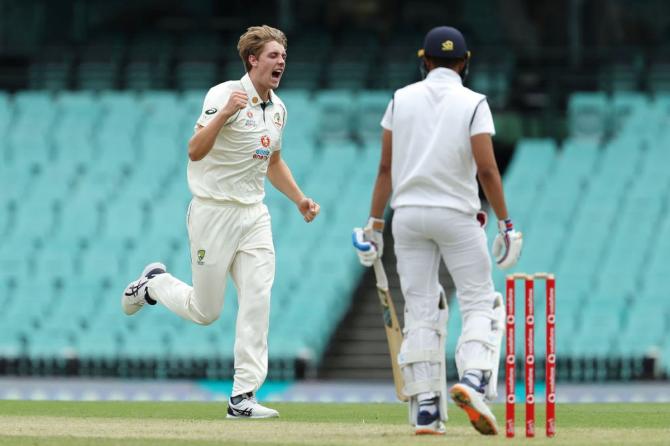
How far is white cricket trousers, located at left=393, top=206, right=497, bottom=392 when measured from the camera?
755 cm

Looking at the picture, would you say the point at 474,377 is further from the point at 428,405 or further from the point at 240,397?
the point at 240,397

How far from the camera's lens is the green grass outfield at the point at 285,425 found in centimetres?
741

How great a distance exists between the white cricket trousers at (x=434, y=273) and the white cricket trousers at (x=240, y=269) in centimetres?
149

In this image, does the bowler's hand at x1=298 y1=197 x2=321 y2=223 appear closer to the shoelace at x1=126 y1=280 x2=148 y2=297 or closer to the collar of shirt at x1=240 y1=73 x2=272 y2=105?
the collar of shirt at x1=240 y1=73 x2=272 y2=105

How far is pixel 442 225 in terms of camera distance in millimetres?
7547

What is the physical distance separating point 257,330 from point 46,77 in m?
15.2

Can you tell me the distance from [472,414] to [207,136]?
2.31 m

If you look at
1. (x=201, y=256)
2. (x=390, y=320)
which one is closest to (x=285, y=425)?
(x=390, y=320)

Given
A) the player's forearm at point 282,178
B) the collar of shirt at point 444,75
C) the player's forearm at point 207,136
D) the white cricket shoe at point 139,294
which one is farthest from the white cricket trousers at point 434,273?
the white cricket shoe at point 139,294

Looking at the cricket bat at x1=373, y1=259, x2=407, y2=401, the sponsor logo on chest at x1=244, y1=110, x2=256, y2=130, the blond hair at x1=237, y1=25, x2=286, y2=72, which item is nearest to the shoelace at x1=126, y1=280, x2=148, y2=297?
the sponsor logo on chest at x1=244, y1=110, x2=256, y2=130

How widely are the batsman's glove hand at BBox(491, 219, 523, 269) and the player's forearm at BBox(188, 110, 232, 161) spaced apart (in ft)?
6.02

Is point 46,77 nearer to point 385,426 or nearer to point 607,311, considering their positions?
point 607,311

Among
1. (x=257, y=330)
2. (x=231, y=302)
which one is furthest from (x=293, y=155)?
(x=257, y=330)

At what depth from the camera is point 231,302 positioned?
17.8 metres
